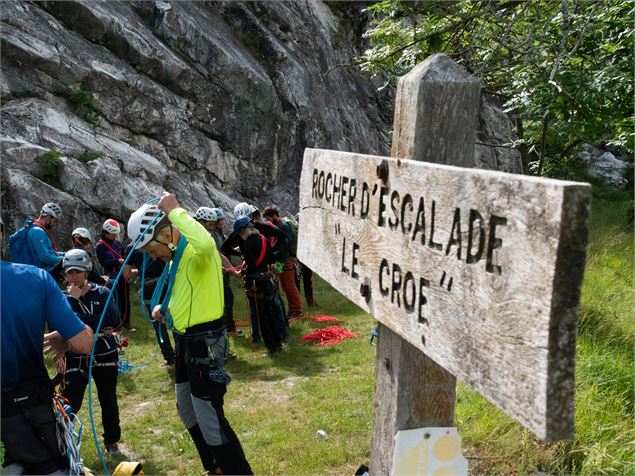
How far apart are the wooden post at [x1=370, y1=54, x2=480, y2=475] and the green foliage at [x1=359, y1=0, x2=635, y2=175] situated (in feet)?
12.7

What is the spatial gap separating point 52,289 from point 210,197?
11.9m

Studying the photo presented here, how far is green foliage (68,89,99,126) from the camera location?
1330cm

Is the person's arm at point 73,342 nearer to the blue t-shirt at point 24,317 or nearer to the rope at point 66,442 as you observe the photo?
the blue t-shirt at point 24,317

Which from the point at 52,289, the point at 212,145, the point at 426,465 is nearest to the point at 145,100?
the point at 212,145

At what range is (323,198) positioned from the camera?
279 cm

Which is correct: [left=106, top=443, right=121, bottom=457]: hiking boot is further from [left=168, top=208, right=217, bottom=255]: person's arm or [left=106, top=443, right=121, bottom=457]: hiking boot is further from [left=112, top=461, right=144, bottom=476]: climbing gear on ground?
[left=168, top=208, right=217, bottom=255]: person's arm

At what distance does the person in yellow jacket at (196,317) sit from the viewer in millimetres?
4340

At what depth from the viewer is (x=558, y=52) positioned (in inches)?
Answer: 226

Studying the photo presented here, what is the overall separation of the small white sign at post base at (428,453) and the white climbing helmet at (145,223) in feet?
9.29

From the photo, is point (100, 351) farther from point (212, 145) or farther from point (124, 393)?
point (212, 145)

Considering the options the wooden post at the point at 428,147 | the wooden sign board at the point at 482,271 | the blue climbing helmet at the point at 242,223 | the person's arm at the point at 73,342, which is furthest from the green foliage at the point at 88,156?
the wooden post at the point at 428,147

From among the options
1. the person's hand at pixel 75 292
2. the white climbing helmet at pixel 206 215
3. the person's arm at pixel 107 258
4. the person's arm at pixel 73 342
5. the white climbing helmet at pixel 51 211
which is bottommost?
the person's arm at pixel 107 258

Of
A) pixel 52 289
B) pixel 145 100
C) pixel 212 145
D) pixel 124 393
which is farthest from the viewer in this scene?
pixel 212 145

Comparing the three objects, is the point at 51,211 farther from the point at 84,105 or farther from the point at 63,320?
the point at 63,320
